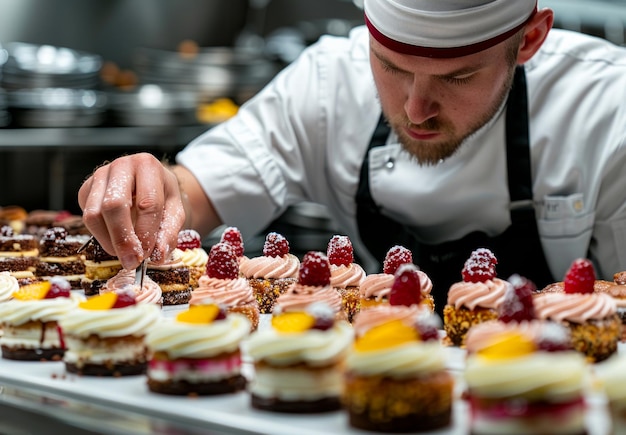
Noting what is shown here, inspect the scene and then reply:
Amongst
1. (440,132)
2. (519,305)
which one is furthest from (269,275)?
(519,305)

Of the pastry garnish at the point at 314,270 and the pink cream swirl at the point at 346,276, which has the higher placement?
the pastry garnish at the point at 314,270

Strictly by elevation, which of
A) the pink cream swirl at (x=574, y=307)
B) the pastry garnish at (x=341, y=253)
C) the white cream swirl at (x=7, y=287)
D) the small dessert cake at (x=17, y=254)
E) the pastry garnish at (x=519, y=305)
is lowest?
the small dessert cake at (x=17, y=254)

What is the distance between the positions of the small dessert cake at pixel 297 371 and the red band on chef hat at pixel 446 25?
1140mm

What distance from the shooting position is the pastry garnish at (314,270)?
2.19 metres

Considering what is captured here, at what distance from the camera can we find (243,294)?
241 centimetres

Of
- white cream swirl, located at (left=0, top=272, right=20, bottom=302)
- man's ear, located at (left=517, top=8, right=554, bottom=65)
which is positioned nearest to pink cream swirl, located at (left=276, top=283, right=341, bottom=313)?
white cream swirl, located at (left=0, top=272, right=20, bottom=302)

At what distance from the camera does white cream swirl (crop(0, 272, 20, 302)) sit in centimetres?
245

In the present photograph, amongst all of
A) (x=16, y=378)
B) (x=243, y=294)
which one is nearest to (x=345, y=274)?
(x=243, y=294)

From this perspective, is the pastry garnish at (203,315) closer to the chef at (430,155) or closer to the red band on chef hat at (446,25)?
the chef at (430,155)

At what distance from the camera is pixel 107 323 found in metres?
1.94

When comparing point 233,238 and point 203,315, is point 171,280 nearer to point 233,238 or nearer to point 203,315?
point 233,238

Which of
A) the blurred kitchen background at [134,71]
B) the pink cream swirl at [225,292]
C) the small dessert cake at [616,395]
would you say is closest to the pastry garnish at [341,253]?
the pink cream swirl at [225,292]

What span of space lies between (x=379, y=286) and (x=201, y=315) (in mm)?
606

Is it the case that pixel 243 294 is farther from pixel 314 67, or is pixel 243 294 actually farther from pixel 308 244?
pixel 308 244
